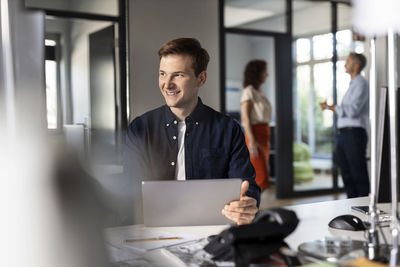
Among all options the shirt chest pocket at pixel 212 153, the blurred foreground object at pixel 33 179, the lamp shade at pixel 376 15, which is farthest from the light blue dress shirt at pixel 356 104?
the blurred foreground object at pixel 33 179

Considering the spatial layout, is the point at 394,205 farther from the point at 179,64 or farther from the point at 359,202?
the point at 179,64

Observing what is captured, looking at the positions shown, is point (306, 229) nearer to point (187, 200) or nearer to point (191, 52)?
point (187, 200)

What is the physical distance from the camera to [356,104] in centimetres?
424

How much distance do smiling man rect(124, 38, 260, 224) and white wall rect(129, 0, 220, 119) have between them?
0.62 meters

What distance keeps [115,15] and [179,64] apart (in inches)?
87.3

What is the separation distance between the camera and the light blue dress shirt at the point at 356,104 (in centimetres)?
421

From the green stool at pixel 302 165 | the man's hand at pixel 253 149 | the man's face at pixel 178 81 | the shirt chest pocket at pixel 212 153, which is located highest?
the man's face at pixel 178 81

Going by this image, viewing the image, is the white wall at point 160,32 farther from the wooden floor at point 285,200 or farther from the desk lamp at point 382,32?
the desk lamp at point 382,32

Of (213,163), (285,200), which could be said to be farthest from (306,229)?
A: (285,200)

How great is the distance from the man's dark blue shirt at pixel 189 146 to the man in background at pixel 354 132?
2.59m

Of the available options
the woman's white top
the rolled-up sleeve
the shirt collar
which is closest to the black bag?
the rolled-up sleeve

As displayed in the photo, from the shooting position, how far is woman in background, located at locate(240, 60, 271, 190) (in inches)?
170

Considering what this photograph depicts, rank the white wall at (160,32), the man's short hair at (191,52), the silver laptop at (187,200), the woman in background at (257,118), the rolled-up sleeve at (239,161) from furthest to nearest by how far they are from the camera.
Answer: the woman in background at (257,118)
the white wall at (160,32)
the man's short hair at (191,52)
the rolled-up sleeve at (239,161)
the silver laptop at (187,200)

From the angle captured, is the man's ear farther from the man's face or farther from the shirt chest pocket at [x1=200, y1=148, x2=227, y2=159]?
the shirt chest pocket at [x1=200, y1=148, x2=227, y2=159]
